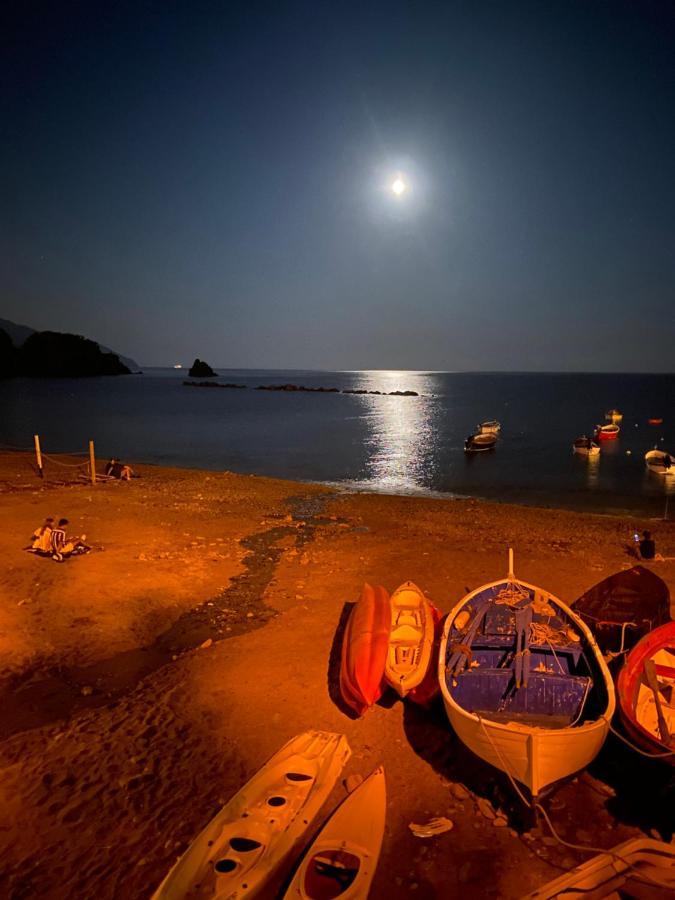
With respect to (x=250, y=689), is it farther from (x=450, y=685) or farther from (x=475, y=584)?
(x=475, y=584)

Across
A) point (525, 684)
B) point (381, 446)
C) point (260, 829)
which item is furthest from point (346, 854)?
point (381, 446)

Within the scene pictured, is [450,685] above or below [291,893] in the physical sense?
above

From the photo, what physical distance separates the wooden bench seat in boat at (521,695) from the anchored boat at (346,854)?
185 centimetres

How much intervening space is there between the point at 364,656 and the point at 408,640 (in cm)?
122

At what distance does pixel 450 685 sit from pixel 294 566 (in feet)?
24.9

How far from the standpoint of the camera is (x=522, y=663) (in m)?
7.40

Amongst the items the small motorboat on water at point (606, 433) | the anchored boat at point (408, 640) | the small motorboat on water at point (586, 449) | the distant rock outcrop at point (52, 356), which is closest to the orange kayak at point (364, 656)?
the anchored boat at point (408, 640)

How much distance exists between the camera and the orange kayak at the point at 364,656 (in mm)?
7789

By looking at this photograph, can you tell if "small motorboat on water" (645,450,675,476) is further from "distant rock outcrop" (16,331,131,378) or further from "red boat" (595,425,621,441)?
"distant rock outcrop" (16,331,131,378)

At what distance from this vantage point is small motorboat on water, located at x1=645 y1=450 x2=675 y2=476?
115 ft

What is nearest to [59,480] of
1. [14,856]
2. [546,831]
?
[14,856]

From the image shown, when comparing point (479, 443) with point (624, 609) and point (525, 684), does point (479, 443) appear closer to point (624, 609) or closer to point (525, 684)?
point (624, 609)

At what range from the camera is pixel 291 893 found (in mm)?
4840

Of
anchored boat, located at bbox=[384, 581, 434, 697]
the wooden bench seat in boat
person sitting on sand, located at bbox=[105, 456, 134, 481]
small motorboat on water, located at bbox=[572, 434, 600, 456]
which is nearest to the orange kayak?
anchored boat, located at bbox=[384, 581, 434, 697]
